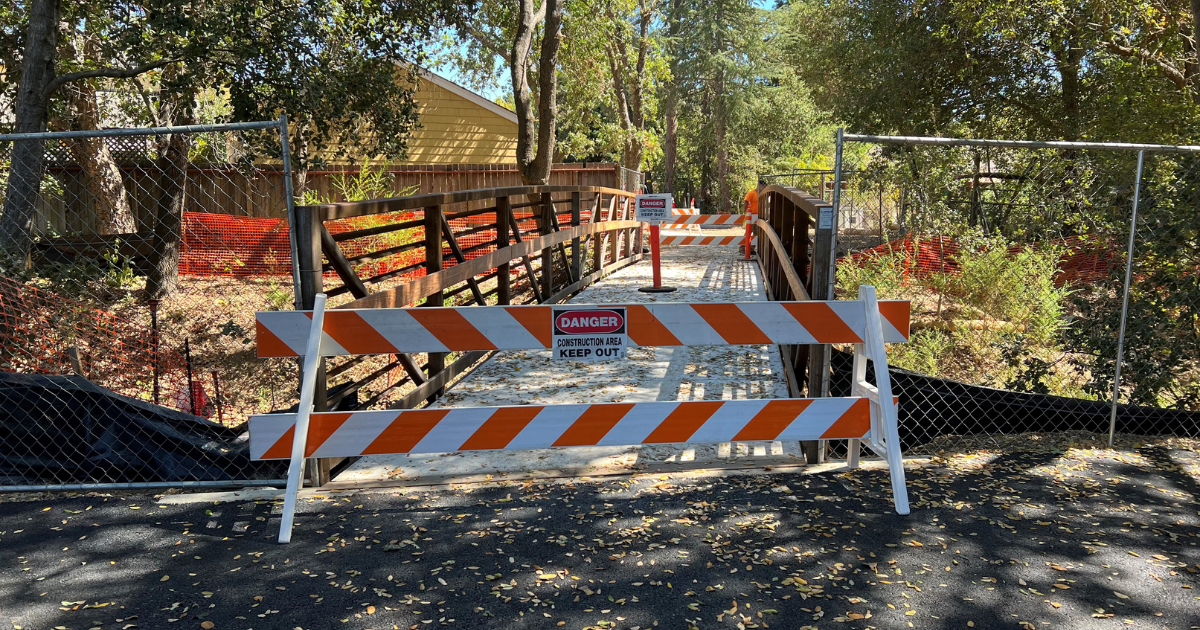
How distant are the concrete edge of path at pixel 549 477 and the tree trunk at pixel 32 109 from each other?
599cm

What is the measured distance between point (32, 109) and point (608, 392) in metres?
7.31

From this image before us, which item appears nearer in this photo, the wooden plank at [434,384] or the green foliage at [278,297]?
the wooden plank at [434,384]

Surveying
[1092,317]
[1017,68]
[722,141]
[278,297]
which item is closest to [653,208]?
[278,297]

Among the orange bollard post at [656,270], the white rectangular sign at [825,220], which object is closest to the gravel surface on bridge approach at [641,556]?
the white rectangular sign at [825,220]

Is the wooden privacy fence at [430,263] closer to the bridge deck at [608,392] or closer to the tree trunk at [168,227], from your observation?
the bridge deck at [608,392]

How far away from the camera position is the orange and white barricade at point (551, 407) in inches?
149

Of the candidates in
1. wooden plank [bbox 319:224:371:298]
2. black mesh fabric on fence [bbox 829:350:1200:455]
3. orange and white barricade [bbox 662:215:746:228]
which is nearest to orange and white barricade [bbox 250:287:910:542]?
wooden plank [bbox 319:224:371:298]

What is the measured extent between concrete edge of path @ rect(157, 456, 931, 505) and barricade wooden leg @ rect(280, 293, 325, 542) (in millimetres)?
497

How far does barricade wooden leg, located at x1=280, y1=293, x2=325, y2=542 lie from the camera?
3.55 meters

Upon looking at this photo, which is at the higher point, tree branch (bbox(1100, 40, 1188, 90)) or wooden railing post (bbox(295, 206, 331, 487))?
tree branch (bbox(1100, 40, 1188, 90))

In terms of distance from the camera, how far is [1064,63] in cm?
1284

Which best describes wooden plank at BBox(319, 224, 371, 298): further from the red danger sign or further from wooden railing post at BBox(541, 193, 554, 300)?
wooden railing post at BBox(541, 193, 554, 300)

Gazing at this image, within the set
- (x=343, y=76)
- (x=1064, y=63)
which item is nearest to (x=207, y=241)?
(x=343, y=76)

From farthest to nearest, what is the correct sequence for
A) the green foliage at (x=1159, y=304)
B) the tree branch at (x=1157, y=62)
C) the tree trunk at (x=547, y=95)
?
1. the tree trunk at (x=547, y=95)
2. the tree branch at (x=1157, y=62)
3. the green foliage at (x=1159, y=304)
